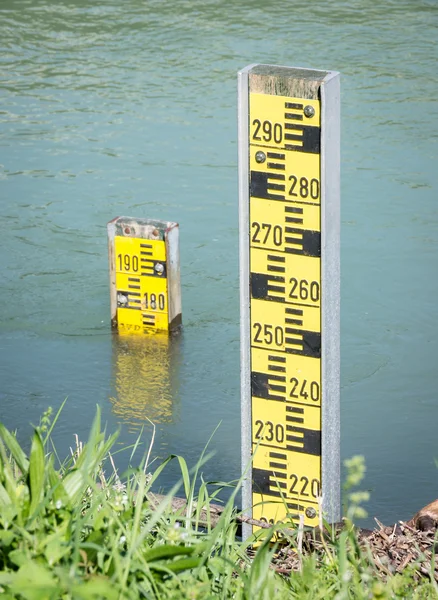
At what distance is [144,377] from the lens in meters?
6.90

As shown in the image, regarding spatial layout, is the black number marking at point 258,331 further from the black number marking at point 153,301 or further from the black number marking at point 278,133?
the black number marking at point 153,301

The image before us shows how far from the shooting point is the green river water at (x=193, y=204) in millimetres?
6359

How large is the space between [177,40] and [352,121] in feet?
12.4

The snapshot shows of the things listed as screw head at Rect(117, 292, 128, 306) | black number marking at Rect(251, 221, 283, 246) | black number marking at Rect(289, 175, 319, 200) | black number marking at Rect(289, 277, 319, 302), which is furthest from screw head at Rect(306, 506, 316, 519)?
screw head at Rect(117, 292, 128, 306)

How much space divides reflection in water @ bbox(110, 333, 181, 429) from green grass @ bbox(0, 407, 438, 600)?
2.94 metres

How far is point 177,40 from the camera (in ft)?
47.7

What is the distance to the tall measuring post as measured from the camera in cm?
379

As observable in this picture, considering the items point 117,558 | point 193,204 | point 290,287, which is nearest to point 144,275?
point 193,204

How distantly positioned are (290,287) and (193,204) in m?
5.95

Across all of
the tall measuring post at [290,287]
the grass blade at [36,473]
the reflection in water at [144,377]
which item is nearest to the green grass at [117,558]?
the grass blade at [36,473]

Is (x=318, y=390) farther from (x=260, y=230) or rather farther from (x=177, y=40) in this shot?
(x=177, y=40)

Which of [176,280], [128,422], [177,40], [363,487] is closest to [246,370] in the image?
[363,487]

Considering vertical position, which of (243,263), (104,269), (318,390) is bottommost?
(104,269)

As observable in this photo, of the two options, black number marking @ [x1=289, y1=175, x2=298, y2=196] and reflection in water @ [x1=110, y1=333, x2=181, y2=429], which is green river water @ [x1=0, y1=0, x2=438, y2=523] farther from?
black number marking @ [x1=289, y1=175, x2=298, y2=196]
